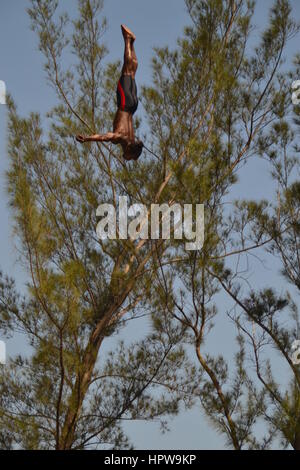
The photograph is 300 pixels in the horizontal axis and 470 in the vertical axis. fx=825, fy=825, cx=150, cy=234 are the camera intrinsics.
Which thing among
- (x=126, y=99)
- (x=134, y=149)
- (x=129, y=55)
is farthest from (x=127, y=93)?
(x=134, y=149)

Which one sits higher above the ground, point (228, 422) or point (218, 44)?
point (218, 44)

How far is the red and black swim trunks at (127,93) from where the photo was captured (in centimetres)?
455

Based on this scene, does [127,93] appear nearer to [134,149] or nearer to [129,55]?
[129,55]

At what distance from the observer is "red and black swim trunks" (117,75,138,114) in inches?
179

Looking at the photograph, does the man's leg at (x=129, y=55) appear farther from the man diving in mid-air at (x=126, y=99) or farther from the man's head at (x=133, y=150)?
the man's head at (x=133, y=150)

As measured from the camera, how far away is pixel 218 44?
5859 millimetres

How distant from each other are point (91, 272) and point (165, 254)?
55cm

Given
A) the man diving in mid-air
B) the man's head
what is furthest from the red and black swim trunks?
the man's head

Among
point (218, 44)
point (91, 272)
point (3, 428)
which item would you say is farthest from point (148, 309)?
point (218, 44)

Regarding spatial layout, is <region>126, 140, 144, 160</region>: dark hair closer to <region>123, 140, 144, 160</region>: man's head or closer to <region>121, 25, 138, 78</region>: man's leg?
<region>123, 140, 144, 160</region>: man's head

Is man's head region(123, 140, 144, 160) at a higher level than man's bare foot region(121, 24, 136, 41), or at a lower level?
lower

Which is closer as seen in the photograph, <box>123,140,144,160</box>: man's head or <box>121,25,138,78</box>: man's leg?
<box>121,25,138,78</box>: man's leg

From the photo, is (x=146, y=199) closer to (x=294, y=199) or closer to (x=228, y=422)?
(x=294, y=199)

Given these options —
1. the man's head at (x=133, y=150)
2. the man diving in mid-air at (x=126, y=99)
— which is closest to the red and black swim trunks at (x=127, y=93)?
the man diving in mid-air at (x=126, y=99)
